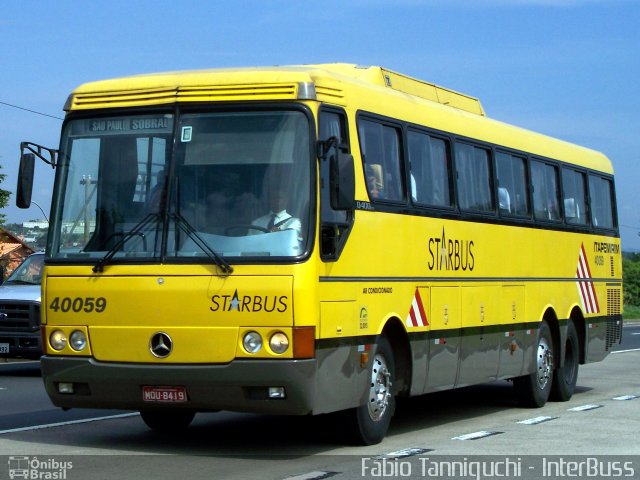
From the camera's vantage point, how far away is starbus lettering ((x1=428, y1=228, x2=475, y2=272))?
13.8 metres

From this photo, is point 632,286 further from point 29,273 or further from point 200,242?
point 200,242

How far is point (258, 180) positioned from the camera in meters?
11.2

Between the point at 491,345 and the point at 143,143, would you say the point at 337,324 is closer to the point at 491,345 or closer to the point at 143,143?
the point at 143,143

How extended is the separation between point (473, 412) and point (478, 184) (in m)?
2.77

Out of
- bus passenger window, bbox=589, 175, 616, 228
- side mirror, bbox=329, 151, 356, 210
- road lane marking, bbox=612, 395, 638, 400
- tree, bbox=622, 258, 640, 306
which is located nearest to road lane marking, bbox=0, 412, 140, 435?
side mirror, bbox=329, 151, 356, 210

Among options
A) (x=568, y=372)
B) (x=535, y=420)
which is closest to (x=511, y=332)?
(x=535, y=420)

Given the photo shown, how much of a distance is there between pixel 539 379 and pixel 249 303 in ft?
22.6

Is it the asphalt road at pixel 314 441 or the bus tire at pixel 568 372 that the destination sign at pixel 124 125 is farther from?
the bus tire at pixel 568 372

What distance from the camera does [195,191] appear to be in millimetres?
11359

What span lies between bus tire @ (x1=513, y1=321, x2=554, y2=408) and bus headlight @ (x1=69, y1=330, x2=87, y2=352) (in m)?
6.90

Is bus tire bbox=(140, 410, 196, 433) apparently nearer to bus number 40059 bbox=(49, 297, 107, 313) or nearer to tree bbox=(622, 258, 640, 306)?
bus number 40059 bbox=(49, 297, 107, 313)

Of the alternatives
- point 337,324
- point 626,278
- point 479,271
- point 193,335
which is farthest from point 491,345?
point 626,278

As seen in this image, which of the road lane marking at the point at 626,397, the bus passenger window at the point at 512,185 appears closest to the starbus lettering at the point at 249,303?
the bus passenger window at the point at 512,185

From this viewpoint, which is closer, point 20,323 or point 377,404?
point 377,404
